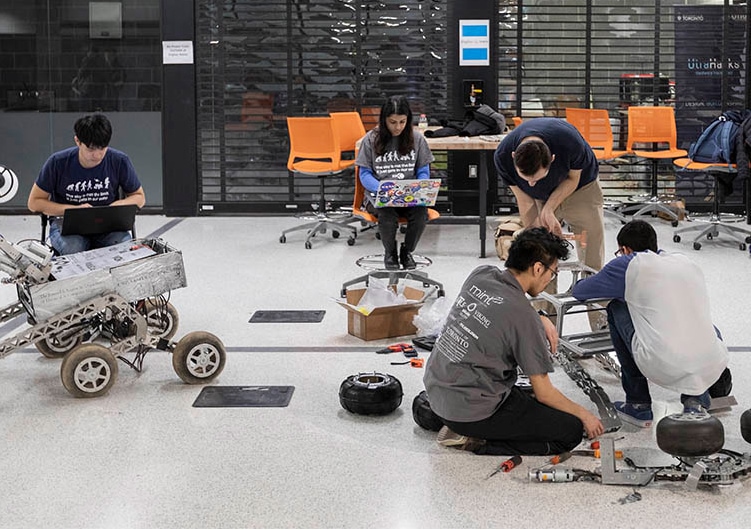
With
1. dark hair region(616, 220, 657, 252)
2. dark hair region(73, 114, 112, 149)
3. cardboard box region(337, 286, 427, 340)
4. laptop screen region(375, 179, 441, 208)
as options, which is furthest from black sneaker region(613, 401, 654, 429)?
dark hair region(73, 114, 112, 149)

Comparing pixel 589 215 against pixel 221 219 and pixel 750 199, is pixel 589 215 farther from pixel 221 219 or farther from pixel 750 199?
pixel 221 219

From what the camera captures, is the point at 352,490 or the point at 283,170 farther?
the point at 283,170

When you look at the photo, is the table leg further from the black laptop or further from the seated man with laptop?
the black laptop

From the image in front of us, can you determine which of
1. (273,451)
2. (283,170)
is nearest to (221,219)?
(283,170)

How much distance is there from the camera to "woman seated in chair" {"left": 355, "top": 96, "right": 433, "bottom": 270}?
7.25 metres

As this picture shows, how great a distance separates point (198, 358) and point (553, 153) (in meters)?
1.93

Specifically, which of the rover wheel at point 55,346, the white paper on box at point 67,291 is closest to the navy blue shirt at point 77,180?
the rover wheel at point 55,346

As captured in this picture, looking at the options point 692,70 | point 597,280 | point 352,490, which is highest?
point 692,70

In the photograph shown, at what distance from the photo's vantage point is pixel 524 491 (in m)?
3.83

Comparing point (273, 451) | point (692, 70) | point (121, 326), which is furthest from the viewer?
point (692, 70)

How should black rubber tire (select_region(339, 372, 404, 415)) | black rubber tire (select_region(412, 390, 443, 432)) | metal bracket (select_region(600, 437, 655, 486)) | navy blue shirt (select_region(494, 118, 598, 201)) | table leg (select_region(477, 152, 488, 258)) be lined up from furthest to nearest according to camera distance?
table leg (select_region(477, 152, 488, 258)), navy blue shirt (select_region(494, 118, 598, 201)), black rubber tire (select_region(339, 372, 404, 415)), black rubber tire (select_region(412, 390, 443, 432)), metal bracket (select_region(600, 437, 655, 486))

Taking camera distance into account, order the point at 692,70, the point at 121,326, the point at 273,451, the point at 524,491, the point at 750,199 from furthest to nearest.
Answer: the point at 692,70, the point at 750,199, the point at 121,326, the point at 273,451, the point at 524,491

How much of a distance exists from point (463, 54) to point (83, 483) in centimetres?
731

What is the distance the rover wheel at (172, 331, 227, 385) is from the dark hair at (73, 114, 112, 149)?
1.30 meters
